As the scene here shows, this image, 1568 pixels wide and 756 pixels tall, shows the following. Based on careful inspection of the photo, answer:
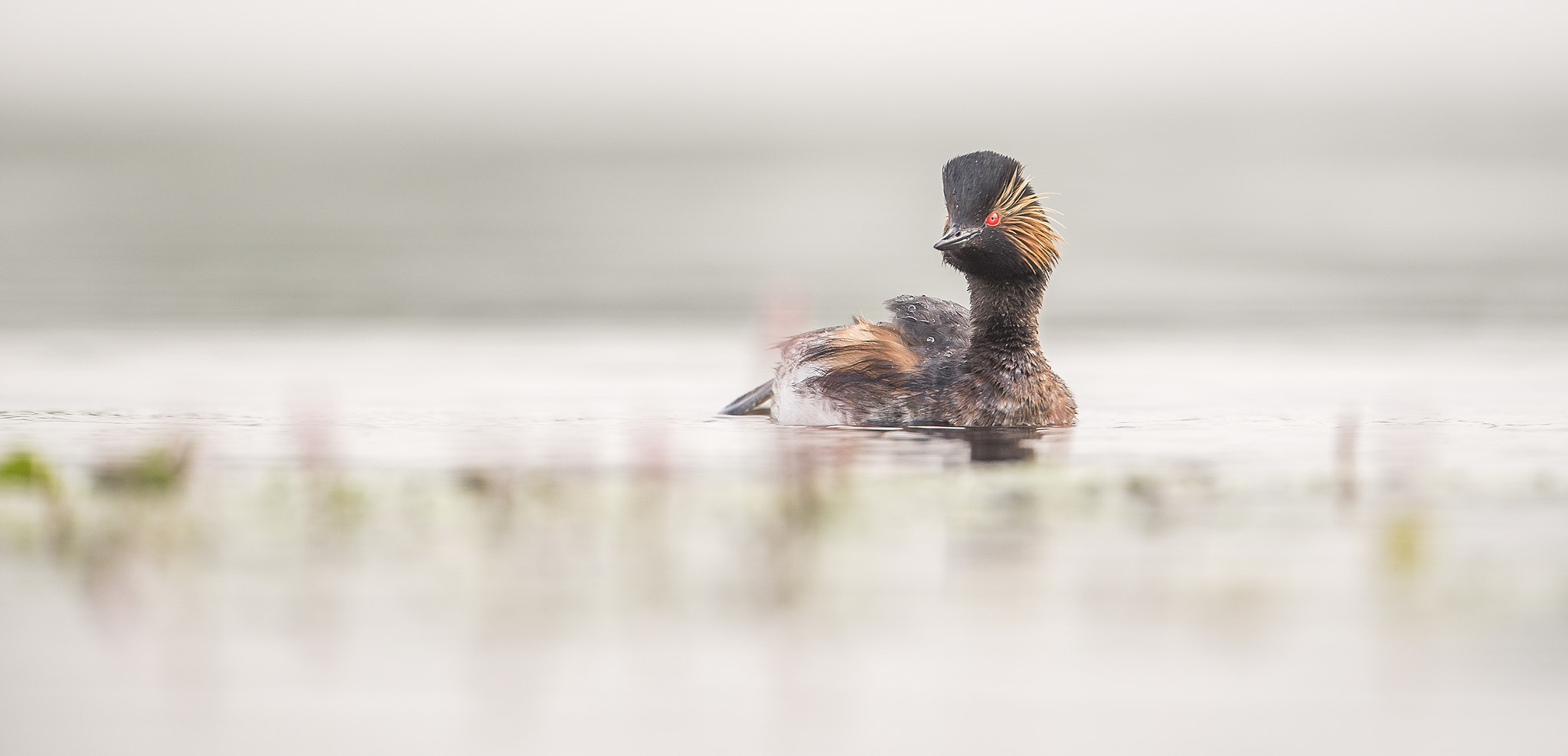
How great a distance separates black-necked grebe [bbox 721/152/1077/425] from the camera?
9984 millimetres

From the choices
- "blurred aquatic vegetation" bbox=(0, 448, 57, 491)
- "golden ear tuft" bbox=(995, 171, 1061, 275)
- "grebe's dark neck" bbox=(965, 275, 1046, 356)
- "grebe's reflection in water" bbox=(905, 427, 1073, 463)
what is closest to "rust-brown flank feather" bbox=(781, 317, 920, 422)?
"grebe's reflection in water" bbox=(905, 427, 1073, 463)

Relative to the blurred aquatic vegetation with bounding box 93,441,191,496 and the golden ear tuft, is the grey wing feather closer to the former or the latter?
the golden ear tuft

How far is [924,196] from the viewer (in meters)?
45.3

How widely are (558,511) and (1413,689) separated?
319 centimetres

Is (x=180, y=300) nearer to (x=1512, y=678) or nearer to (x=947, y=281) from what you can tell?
(x=947, y=281)

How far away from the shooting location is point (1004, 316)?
10.2 metres

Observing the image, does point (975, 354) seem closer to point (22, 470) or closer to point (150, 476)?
point (150, 476)

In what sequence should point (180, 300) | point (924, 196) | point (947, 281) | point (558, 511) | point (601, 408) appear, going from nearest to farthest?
point (558, 511) → point (601, 408) → point (180, 300) → point (947, 281) → point (924, 196)

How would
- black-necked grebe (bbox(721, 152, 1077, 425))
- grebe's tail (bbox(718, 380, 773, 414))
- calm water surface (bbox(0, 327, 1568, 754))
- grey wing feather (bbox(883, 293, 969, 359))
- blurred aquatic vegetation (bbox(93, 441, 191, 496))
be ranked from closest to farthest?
calm water surface (bbox(0, 327, 1568, 754)), blurred aquatic vegetation (bbox(93, 441, 191, 496)), black-necked grebe (bbox(721, 152, 1077, 425)), grey wing feather (bbox(883, 293, 969, 359)), grebe's tail (bbox(718, 380, 773, 414))

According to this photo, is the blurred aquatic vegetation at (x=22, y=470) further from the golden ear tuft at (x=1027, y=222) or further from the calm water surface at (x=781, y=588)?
the golden ear tuft at (x=1027, y=222)

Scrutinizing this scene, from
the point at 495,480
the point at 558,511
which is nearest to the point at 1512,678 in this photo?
the point at 558,511

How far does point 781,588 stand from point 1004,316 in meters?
4.97

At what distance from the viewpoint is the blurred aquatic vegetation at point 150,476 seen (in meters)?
6.91

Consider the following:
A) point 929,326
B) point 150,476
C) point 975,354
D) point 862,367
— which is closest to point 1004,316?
point 975,354
